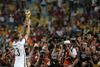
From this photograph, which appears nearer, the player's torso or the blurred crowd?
the player's torso

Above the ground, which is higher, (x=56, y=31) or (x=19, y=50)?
(x=19, y=50)

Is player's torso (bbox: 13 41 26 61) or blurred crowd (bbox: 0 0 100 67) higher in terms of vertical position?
player's torso (bbox: 13 41 26 61)

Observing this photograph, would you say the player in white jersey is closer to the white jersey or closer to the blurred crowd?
the white jersey

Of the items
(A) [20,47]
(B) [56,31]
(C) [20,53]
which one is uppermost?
(A) [20,47]

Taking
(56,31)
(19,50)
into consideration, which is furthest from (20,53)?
(56,31)

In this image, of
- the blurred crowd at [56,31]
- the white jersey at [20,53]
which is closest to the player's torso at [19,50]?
the white jersey at [20,53]

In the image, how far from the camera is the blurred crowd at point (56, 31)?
1229 centimetres

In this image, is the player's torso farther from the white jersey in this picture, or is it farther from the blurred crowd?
the blurred crowd

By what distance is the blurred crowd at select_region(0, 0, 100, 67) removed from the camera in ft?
40.3

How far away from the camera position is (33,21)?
1962cm

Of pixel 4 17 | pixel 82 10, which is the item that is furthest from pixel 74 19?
pixel 4 17

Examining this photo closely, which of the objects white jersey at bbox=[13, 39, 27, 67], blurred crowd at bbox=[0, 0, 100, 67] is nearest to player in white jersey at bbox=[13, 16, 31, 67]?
white jersey at bbox=[13, 39, 27, 67]

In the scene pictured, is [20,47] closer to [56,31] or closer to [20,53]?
[20,53]

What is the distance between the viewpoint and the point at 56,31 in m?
17.8
